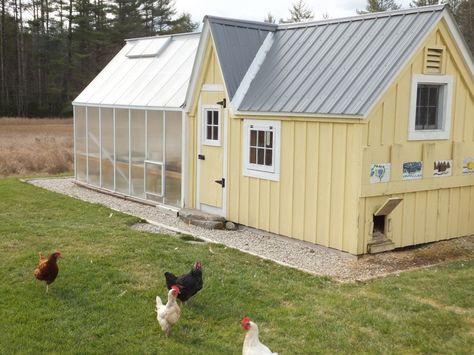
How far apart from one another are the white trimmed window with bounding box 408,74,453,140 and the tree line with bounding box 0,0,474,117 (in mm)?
39811

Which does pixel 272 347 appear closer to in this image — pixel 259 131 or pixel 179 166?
pixel 259 131

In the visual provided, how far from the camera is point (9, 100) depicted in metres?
47.6

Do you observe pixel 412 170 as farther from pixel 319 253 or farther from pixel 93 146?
pixel 93 146

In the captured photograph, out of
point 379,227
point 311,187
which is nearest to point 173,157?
point 311,187

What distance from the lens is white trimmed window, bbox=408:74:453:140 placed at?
10023 mm

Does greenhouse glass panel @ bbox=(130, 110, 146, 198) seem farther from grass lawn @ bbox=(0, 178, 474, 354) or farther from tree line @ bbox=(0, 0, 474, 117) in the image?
tree line @ bbox=(0, 0, 474, 117)

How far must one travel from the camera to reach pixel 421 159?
10195 mm

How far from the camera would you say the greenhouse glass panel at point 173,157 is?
13250 millimetres

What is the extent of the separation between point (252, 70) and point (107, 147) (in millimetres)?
5602

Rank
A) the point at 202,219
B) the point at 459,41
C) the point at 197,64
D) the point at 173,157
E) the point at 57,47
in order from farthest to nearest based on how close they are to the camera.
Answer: the point at 57,47
the point at 173,157
the point at 197,64
the point at 202,219
the point at 459,41

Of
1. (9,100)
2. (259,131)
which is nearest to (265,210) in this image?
(259,131)

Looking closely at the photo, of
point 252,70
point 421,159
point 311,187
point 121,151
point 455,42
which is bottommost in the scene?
point 311,187

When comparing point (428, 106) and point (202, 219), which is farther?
point (202, 219)

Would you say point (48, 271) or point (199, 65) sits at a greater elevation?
point (199, 65)
